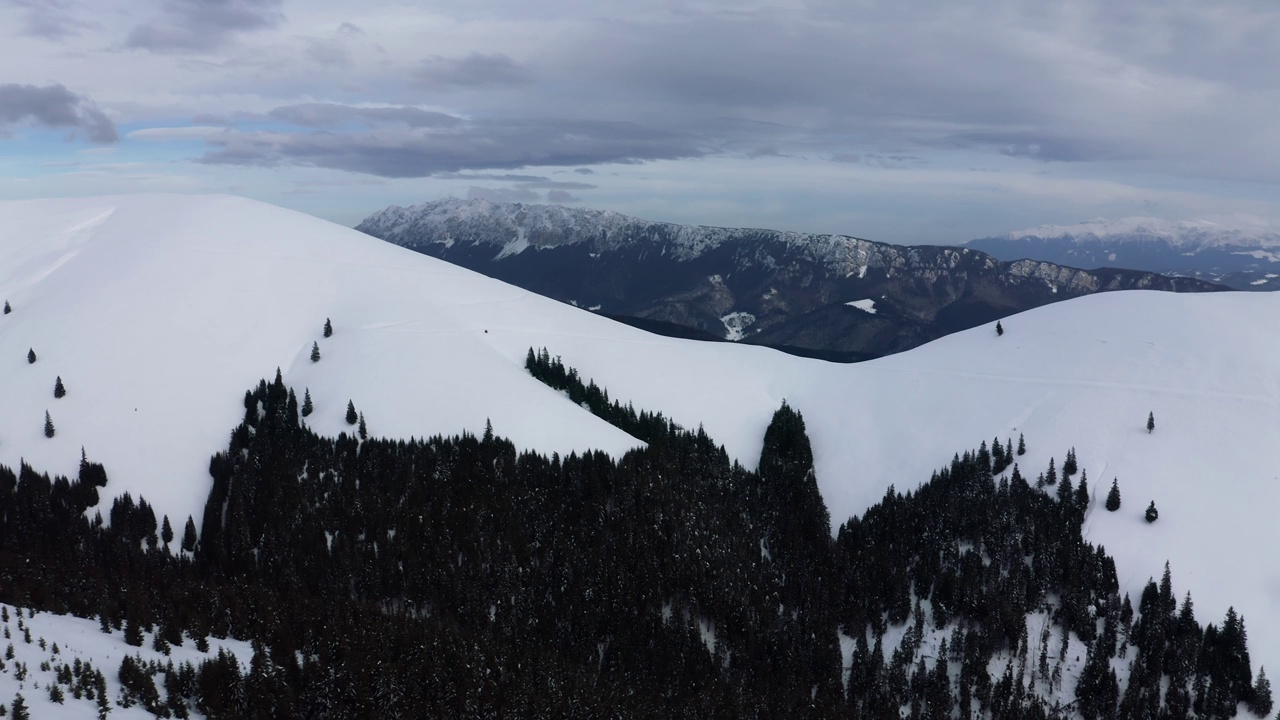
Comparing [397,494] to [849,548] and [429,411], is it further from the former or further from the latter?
[849,548]

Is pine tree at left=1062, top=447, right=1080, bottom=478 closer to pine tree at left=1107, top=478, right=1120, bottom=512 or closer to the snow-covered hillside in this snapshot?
the snow-covered hillside

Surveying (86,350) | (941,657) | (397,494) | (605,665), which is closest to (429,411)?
(397,494)

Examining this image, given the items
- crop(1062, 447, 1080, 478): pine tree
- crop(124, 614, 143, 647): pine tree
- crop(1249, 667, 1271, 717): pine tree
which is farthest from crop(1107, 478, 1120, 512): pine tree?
crop(124, 614, 143, 647): pine tree

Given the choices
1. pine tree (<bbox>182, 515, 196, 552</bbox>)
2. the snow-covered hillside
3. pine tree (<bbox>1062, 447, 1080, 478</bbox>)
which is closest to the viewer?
pine tree (<bbox>182, 515, 196, 552</bbox>)

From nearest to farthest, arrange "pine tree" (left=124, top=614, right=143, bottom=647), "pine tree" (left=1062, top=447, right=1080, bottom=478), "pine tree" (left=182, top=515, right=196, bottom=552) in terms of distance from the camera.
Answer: "pine tree" (left=124, top=614, right=143, bottom=647)
"pine tree" (left=182, top=515, right=196, bottom=552)
"pine tree" (left=1062, top=447, right=1080, bottom=478)

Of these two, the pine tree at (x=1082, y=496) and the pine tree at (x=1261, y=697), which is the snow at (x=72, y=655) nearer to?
the pine tree at (x=1082, y=496)

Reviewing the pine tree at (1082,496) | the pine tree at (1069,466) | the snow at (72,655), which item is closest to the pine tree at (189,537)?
the snow at (72,655)
